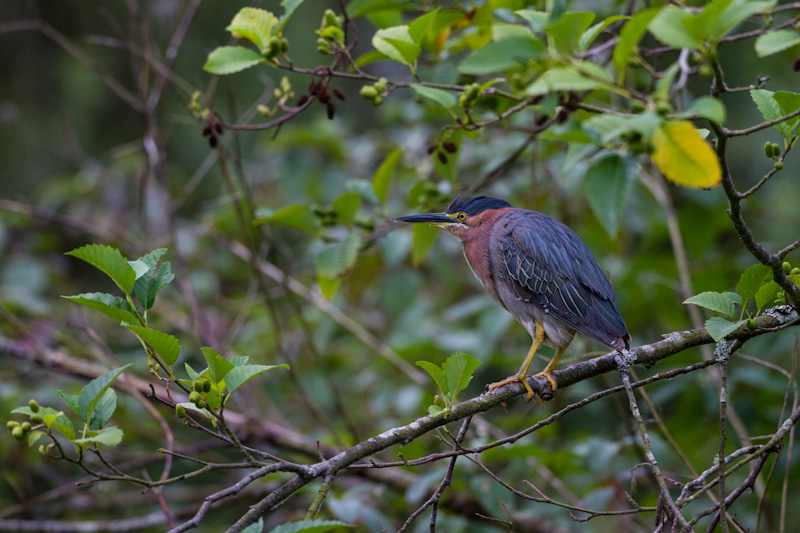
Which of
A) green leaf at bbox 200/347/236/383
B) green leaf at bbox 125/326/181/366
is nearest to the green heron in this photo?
green leaf at bbox 200/347/236/383

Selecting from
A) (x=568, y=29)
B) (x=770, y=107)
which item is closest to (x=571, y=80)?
(x=568, y=29)

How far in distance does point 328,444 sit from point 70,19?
5.85 metres

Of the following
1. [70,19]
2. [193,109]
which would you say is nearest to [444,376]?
[193,109]

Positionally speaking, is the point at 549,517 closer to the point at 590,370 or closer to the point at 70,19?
the point at 590,370

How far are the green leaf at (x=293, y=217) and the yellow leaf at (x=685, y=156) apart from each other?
165 centimetres

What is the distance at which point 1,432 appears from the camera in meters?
4.40

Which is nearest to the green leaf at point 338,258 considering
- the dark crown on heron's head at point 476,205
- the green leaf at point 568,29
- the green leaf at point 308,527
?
the dark crown on heron's head at point 476,205

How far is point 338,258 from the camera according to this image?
274cm

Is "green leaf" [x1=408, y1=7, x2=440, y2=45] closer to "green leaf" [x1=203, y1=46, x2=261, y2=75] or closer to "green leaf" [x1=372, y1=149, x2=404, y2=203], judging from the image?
"green leaf" [x1=203, y1=46, x2=261, y2=75]

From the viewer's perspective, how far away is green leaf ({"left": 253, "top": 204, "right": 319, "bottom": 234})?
264cm

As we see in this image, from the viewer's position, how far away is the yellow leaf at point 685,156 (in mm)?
1235

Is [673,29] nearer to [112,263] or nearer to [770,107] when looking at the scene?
[770,107]

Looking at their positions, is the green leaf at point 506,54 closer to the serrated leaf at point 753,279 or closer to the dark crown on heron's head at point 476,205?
the serrated leaf at point 753,279

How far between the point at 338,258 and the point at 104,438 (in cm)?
135
